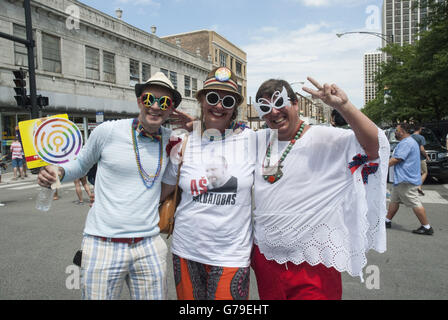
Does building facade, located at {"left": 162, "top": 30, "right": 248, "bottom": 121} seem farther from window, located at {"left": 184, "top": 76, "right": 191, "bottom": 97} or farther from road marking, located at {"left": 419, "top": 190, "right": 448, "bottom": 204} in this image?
road marking, located at {"left": 419, "top": 190, "right": 448, "bottom": 204}

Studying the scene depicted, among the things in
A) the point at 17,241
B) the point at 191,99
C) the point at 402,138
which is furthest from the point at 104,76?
the point at 402,138

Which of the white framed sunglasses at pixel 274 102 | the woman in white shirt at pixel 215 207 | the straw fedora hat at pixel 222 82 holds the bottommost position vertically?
the woman in white shirt at pixel 215 207

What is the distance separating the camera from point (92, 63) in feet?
67.8

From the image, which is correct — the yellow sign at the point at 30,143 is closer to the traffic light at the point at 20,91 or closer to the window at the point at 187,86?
the traffic light at the point at 20,91

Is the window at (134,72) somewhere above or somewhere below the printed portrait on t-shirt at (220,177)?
above

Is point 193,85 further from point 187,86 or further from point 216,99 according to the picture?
point 216,99

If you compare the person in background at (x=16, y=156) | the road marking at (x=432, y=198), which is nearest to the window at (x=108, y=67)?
the person in background at (x=16, y=156)

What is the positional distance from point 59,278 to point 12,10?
17461 millimetres

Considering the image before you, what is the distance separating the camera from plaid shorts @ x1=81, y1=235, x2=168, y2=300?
6.19 ft

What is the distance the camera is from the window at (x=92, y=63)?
66.7 ft

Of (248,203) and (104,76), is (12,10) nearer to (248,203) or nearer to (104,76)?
(104,76)

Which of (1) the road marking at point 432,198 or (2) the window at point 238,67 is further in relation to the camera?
(2) the window at point 238,67

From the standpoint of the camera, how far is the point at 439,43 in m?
13.2

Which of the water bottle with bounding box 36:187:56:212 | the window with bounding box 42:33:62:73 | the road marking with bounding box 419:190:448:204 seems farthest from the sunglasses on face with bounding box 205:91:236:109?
Result: the window with bounding box 42:33:62:73
